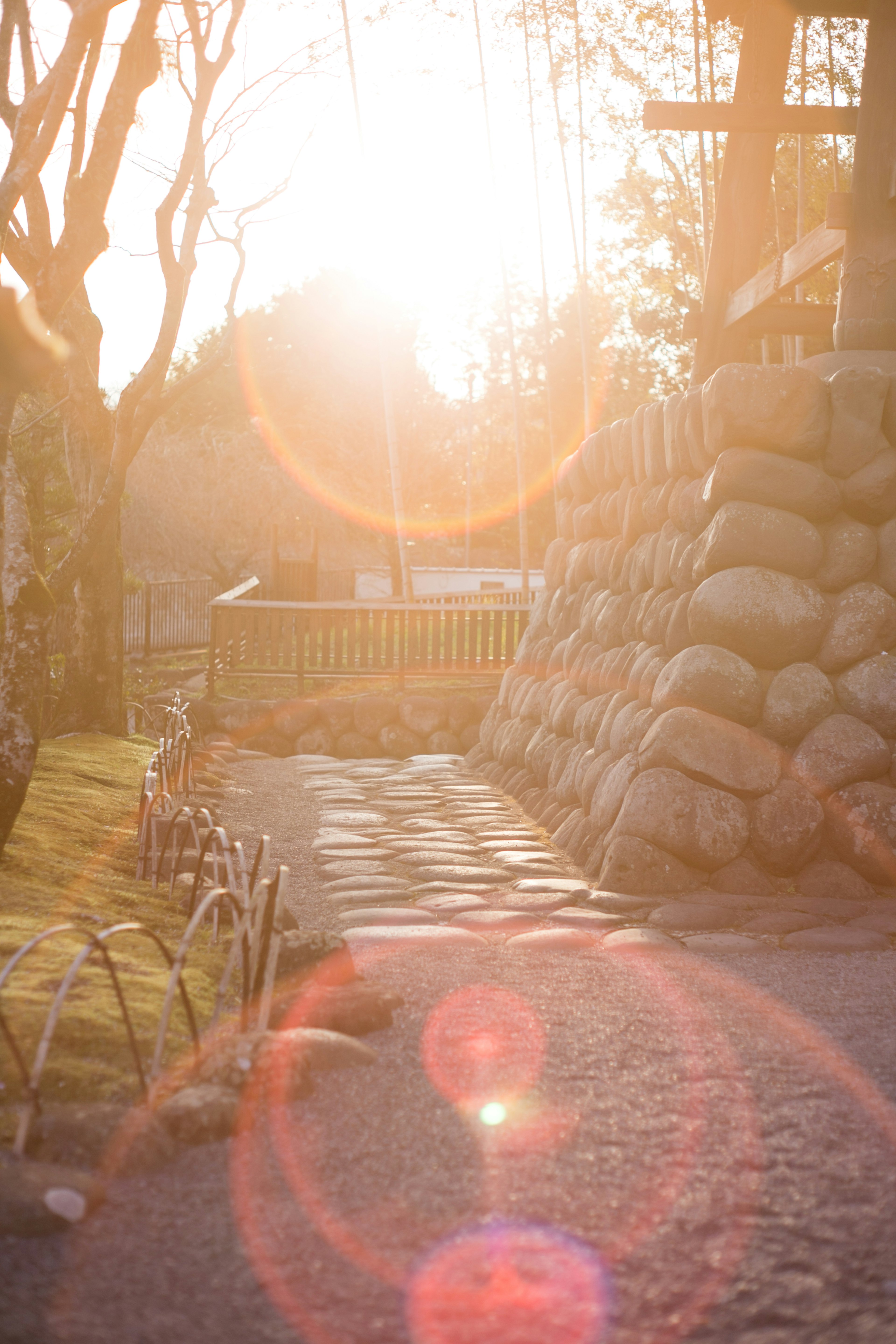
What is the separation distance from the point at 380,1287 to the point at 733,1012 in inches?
86.5

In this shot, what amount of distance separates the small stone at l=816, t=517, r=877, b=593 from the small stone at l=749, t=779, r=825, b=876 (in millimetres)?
1250

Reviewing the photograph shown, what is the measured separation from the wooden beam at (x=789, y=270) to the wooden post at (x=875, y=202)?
0.21m

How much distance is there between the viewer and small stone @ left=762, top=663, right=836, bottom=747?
6.43 metres

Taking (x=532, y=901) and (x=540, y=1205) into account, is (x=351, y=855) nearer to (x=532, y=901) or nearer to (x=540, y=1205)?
(x=532, y=901)

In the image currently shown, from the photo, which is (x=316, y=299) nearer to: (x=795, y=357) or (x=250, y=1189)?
(x=795, y=357)

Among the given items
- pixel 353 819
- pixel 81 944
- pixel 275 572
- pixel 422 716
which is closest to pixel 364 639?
pixel 422 716

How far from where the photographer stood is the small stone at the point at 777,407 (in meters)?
6.65

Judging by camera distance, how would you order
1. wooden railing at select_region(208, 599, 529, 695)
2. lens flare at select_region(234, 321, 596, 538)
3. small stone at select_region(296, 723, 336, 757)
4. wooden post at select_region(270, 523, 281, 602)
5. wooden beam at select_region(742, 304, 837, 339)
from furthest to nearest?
lens flare at select_region(234, 321, 596, 538) → wooden post at select_region(270, 523, 281, 602) → wooden railing at select_region(208, 599, 529, 695) → small stone at select_region(296, 723, 336, 757) → wooden beam at select_region(742, 304, 837, 339)

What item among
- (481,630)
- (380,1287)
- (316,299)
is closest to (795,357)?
(481,630)

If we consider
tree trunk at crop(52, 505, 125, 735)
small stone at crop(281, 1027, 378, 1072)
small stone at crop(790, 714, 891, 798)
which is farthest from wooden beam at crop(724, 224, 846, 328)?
small stone at crop(281, 1027, 378, 1072)

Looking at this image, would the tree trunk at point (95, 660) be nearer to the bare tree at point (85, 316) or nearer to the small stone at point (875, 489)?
the bare tree at point (85, 316)

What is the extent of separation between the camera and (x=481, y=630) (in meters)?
14.4

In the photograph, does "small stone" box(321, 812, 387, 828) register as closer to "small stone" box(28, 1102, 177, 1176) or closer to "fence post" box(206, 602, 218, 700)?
"fence post" box(206, 602, 218, 700)

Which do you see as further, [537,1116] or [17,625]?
[17,625]
